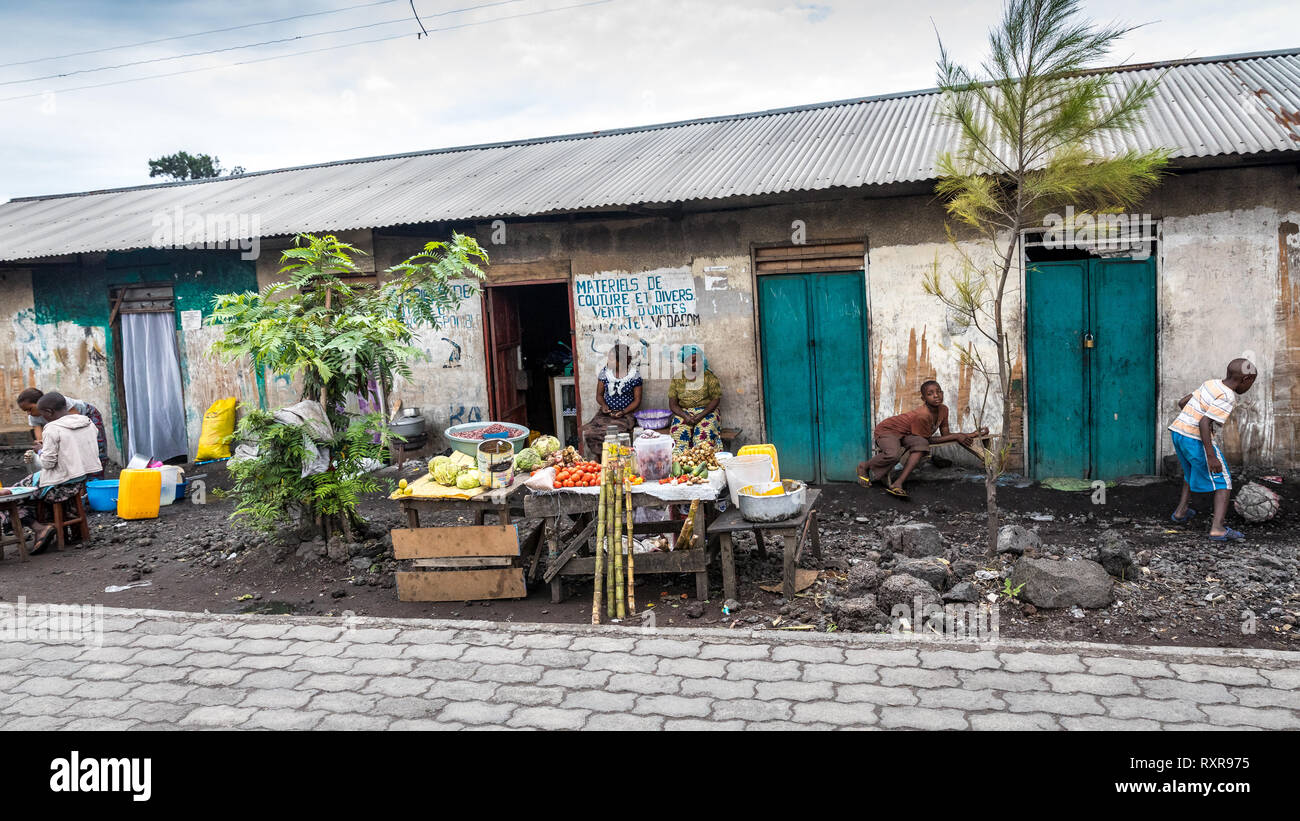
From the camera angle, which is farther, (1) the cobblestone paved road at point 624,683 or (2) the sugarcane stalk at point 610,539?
(2) the sugarcane stalk at point 610,539

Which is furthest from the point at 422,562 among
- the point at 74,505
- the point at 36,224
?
the point at 36,224

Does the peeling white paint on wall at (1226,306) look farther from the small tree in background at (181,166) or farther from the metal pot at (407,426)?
the small tree in background at (181,166)

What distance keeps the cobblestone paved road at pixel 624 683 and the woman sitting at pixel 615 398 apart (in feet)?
13.9

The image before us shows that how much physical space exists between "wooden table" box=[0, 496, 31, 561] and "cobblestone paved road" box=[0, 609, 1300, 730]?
290 centimetres

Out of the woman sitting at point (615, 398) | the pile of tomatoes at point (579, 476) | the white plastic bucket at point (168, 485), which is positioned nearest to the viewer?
the pile of tomatoes at point (579, 476)

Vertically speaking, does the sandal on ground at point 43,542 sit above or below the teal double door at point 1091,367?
below

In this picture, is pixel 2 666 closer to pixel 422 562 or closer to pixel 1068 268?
pixel 422 562

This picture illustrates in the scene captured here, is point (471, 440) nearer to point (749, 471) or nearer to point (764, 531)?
point (749, 471)

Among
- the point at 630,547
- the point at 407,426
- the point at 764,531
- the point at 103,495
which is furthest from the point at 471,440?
the point at 103,495

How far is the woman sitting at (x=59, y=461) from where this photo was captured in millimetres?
8031

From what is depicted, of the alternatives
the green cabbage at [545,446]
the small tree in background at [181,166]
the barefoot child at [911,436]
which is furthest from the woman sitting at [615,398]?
the small tree in background at [181,166]

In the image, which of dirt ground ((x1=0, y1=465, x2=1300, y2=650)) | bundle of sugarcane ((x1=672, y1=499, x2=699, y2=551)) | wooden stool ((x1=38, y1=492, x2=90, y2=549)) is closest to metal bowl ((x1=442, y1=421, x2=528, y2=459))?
dirt ground ((x1=0, y1=465, x2=1300, y2=650))

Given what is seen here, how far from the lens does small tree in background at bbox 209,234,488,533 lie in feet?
22.0

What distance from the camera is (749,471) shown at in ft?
19.0
